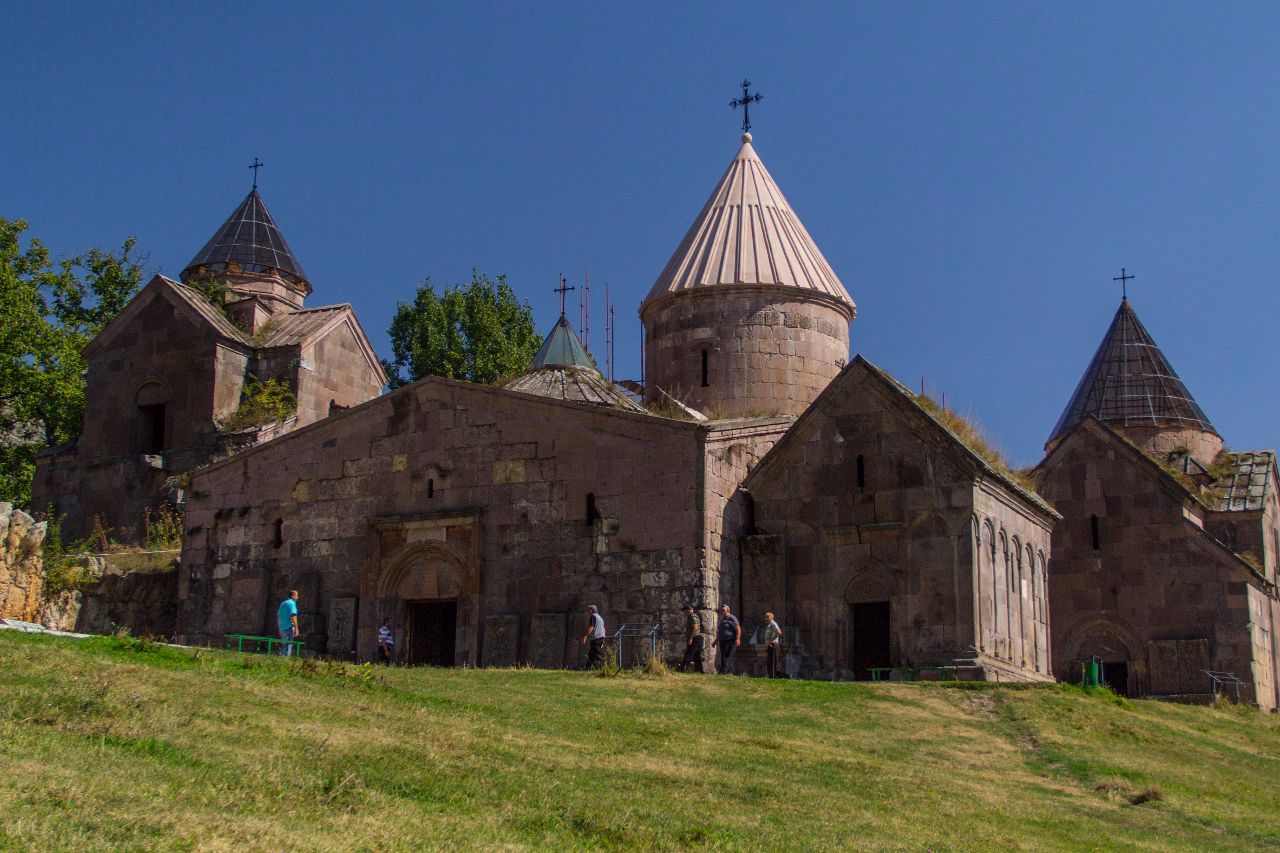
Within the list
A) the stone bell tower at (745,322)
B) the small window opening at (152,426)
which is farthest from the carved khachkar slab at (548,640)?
the small window opening at (152,426)

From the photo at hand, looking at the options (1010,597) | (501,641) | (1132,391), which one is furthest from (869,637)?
(1132,391)

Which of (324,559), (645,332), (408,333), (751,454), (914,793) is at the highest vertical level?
(408,333)

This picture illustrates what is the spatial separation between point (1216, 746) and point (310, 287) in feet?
69.9

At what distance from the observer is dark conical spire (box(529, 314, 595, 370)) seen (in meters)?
28.0

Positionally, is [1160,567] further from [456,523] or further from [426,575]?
[426,575]

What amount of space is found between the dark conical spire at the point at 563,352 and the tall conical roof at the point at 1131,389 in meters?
9.26

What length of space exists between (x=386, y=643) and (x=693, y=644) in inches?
189

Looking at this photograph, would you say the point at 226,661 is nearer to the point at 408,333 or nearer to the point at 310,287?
the point at 310,287

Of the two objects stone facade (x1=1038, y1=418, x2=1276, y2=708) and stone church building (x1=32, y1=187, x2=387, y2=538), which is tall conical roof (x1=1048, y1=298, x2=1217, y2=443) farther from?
stone church building (x1=32, y1=187, x2=387, y2=538)

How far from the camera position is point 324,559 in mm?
23703

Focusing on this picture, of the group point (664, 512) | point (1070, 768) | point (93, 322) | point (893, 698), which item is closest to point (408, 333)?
point (93, 322)

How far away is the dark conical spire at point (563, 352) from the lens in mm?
28047

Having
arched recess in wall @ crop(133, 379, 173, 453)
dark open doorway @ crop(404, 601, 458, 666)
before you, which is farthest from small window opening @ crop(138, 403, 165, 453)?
dark open doorway @ crop(404, 601, 458, 666)

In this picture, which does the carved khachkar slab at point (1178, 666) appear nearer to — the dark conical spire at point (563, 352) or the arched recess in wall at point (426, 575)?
the dark conical spire at point (563, 352)
